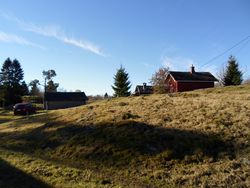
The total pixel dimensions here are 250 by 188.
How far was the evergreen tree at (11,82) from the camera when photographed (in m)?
82.1

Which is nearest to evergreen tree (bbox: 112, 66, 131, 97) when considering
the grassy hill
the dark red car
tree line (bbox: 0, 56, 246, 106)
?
tree line (bbox: 0, 56, 246, 106)

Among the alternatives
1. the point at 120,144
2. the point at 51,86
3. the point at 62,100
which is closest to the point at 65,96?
the point at 62,100

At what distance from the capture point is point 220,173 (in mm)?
9547

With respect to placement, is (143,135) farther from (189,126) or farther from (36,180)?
(36,180)

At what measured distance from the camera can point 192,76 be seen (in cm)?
6588

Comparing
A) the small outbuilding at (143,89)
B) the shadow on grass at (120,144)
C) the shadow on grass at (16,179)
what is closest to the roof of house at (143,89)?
the small outbuilding at (143,89)

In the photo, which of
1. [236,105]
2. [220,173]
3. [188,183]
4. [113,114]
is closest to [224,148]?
[220,173]

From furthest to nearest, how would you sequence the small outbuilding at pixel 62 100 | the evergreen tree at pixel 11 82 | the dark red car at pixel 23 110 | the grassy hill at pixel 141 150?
the evergreen tree at pixel 11 82 → the small outbuilding at pixel 62 100 → the dark red car at pixel 23 110 → the grassy hill at pixel 141 150

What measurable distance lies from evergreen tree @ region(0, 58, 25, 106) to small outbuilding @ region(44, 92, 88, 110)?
1168 cm

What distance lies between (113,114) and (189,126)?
16.2 ft

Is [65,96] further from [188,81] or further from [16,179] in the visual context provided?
[16,179]

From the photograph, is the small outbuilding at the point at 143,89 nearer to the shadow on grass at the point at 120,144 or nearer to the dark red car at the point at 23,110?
the dark red car at the point at 23,110

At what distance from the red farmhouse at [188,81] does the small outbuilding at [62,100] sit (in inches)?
776

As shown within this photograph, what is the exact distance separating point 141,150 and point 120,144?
1152mm
